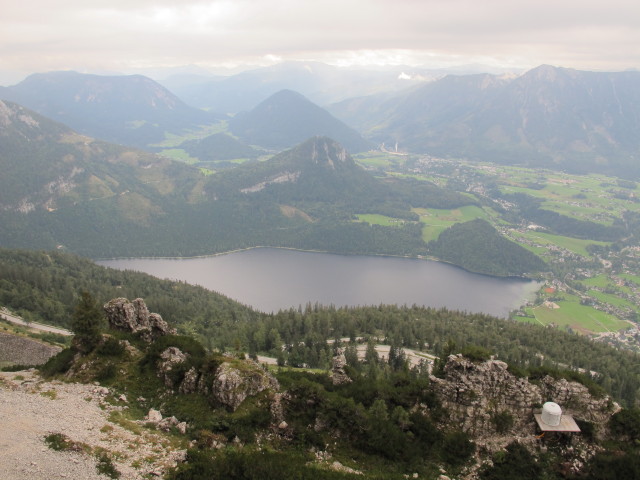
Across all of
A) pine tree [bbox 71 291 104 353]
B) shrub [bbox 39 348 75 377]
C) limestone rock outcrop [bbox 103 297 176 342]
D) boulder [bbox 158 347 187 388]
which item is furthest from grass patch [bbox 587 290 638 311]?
shrub [bbox 39 348 75 377]

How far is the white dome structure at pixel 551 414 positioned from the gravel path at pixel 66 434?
1224 inches

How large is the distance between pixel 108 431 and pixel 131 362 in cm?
1302

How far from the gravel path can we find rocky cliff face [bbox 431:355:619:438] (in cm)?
2597

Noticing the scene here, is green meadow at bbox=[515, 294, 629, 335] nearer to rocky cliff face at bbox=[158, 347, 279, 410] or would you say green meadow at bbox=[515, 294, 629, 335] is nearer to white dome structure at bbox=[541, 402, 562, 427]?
white dome structure at bbox=[541, 402, 562, 427]

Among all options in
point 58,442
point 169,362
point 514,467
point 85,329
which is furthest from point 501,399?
point 85,329

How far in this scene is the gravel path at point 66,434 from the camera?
2955 cm

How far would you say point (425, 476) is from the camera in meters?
36.6

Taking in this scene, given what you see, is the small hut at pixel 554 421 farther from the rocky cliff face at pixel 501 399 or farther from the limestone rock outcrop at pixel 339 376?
the limestone rock outcrop at pixel 339 376

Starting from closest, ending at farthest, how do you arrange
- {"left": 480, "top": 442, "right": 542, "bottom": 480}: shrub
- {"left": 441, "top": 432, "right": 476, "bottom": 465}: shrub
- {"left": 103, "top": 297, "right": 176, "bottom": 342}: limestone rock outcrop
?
{"left": 480, "top": 442, "right": 542, "bottom": 480}: shrub
{"left": 441, "top": 432, "right": 476, "bottom": 465}: shrub
{"left": 103, "top": 297, "right": 176, "bottom": 342}: limestone rock outcrop

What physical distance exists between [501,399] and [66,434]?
3751 centimetres

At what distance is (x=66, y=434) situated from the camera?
3362 centimetres

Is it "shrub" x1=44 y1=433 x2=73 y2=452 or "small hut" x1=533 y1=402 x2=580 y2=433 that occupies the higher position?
"shrub" x1=44 y1=433 x2=73 y2=452

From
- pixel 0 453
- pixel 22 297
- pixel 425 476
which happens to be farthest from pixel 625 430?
pixel 22 297

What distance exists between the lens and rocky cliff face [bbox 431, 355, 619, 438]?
4128cm
